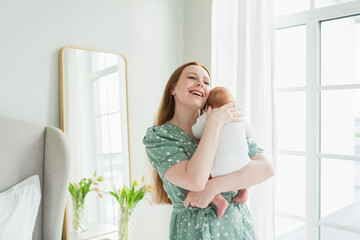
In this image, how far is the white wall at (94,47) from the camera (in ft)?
5.93

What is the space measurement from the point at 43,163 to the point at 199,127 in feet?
2.86

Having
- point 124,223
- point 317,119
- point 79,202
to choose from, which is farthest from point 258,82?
point 79,202

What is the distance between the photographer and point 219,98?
1535mm

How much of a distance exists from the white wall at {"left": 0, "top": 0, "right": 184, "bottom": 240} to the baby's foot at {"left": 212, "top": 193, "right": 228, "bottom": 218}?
108cm

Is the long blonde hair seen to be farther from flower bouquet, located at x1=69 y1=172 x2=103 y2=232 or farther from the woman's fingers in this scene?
flower bouquet, located at x1=69 y1=172 x2=103 y2=232

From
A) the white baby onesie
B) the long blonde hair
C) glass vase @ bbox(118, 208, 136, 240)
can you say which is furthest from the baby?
glass vase @ bbox(118, 208, 136, 240)

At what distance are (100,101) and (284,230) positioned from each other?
1.53 m

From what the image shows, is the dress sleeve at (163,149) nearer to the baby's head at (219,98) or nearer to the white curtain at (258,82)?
the baby's head at (219,98)

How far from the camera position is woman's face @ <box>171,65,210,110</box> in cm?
155

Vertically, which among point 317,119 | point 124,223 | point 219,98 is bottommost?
point 124,223

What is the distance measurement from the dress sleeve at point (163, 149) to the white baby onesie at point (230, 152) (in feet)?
0.46

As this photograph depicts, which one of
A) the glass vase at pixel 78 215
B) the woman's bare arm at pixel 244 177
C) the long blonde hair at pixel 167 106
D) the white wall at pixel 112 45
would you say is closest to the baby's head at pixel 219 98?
the long blonde hair at pixel 167 106

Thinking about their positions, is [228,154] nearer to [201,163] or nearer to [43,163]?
[201,163]

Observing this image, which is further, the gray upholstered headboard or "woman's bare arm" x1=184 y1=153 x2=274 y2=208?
the gray upholstered headboard
